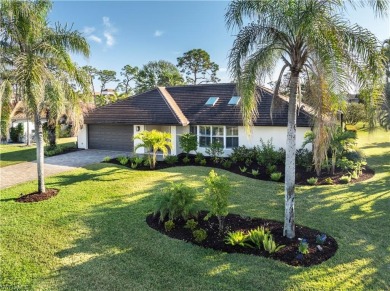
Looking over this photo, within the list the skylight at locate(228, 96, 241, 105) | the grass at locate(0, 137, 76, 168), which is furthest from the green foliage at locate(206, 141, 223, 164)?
the grass at locate(0, 137, 76, 168)

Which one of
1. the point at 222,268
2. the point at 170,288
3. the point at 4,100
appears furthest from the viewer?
the point at 4,100

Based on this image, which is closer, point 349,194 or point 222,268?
point 222,268

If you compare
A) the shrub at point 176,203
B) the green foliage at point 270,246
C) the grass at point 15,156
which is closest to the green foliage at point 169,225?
the shrub at point 176,203

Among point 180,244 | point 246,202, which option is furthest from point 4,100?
point 246,202

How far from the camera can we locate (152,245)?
751 cm

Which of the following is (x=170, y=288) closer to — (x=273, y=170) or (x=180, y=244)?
(x=180, y=244)

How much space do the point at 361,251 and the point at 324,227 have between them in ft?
4.66

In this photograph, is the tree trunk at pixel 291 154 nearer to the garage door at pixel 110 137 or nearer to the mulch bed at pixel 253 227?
the mulch bed at pixel 253 227

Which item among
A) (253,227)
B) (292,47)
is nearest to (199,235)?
(253,227)

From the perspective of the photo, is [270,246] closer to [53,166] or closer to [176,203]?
[176,203]

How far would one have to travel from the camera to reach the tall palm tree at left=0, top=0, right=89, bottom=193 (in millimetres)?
9555

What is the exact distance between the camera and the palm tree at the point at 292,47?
6.51 meters

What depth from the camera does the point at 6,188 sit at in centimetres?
1263

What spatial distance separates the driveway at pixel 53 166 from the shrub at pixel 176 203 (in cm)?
903
